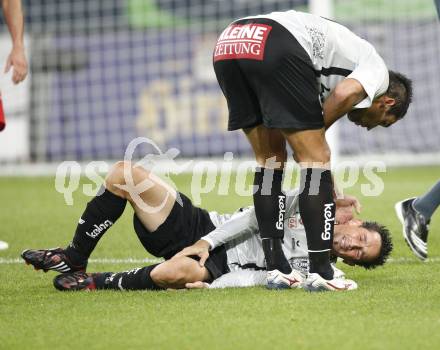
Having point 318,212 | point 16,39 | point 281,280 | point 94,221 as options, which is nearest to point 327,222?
point 318,212

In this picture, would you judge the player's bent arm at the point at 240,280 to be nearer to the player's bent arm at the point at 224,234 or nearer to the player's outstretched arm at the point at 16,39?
the player's bent arm at the point at 224,234

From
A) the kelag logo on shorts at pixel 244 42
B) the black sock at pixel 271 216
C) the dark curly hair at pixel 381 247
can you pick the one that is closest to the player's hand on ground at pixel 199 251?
the black sock at pixel 271 216

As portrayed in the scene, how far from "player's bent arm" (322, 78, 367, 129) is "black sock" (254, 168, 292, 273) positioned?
0.53m

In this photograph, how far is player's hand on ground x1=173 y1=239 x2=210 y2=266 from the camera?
17.1ft

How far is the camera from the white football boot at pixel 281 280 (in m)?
5.14

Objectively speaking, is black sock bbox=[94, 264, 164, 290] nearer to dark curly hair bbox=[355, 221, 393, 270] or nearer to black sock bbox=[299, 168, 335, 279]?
black sock bbox=[299, 168, 335, 279]

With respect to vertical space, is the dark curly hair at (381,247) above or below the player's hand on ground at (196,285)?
above

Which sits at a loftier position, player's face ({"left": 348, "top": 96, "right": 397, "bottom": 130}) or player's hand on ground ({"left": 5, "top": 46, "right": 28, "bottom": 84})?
player's hand on ground ({"left": 5, "top": 46, "right": 28, "bottom": 84})

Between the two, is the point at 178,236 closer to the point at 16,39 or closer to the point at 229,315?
the point at 229,315

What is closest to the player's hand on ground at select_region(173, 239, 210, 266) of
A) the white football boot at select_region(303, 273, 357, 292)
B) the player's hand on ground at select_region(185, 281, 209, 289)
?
the player's hand on ground at select_region(185, 281, 209, 289)

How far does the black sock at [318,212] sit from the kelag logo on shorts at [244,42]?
0.65 metres

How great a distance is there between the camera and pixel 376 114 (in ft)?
16.9

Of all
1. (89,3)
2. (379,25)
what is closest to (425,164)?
(379,25)

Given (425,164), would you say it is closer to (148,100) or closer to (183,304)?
→ (148,100)
